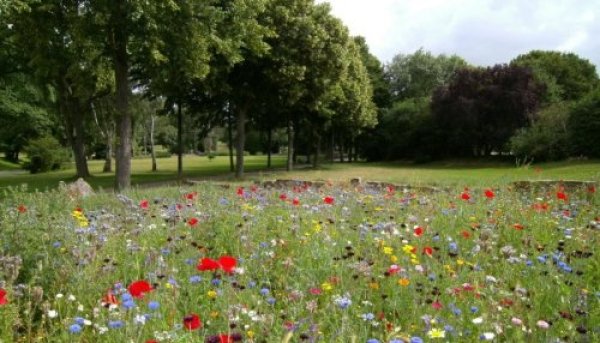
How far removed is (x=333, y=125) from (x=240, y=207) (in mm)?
39081

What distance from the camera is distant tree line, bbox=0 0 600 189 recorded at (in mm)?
19406

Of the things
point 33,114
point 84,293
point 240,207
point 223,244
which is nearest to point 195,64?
point 240,207

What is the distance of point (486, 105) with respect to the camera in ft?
159

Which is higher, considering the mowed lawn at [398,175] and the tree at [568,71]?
the tree at [568,71]

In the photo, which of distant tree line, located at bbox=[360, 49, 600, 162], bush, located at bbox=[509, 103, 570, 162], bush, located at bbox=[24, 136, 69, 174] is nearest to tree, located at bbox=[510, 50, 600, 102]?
distant tree line, located at bbox=[360, 49, 600, 162]

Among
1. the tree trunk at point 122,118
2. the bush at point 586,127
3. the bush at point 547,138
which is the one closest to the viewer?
the tree trunk at point 122,118

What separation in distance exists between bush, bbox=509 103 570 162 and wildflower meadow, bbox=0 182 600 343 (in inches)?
1388

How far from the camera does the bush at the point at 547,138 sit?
3925cm

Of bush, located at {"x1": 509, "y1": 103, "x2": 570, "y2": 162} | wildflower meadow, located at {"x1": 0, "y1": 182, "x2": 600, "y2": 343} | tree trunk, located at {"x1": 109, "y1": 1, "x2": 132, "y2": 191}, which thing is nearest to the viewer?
wildflower meadow, located at {"x1": 0, "y1": 182, "x2": 600, "y2": 343}

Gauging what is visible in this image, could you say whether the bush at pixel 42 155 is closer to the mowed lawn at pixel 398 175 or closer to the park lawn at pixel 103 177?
the park lawn at pixel 103 177

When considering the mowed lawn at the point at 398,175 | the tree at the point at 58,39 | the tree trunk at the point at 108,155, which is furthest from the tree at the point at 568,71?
the tree at the point at 58,39

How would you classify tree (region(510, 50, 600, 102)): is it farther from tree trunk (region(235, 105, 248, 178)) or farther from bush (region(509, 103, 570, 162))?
tree trunk (region(235, 105, 248, 178))

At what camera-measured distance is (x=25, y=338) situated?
3129 mm

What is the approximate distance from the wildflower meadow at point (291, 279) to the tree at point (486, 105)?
43.4 meters
